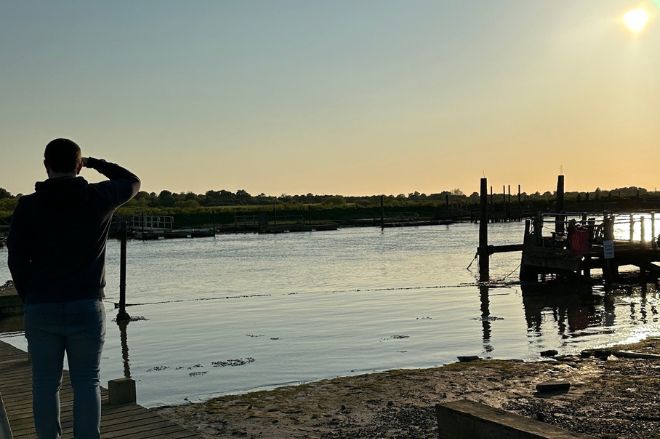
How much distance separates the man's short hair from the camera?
13.6 feet

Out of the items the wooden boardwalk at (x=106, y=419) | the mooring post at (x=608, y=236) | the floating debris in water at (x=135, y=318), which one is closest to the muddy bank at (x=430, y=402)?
the wooden boardwalk at (x=106, y=419)

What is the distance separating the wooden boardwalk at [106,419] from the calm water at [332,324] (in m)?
2.43

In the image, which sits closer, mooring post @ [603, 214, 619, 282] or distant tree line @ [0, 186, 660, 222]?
mooring post @ [603, 214, 619, 282]

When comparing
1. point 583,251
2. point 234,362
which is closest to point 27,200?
point 234,362

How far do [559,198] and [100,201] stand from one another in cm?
3420

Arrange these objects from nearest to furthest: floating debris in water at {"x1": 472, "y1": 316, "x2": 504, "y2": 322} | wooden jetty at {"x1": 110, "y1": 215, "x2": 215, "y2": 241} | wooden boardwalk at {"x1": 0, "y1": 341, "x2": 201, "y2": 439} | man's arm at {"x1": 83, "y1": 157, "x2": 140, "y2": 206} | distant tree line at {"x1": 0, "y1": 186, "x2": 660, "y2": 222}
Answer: man's arm at {"x1": 83, "y1": 157, "x2": 140, "y2": 206} < wooden boardwalk at {"x1": 0, "y1": 341, "x2": 201, "y2": 439} < floating debris in water at {"x1": 472, "y1": 316, "x2": 504, "y2": 322} < wooden jetty at {"x1": 110, "y1": 215, "x2": 215, "y2": 241} < distant tree line at {"x1": 0, "y1": 186, "x2": 660, "y2": 222}

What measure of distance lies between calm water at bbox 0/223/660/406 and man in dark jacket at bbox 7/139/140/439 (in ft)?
23.0

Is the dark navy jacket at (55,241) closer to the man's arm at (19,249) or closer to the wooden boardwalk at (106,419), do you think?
the man's arm at (19,249)

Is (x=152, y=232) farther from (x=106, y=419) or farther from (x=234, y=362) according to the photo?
(x=106, y=419)

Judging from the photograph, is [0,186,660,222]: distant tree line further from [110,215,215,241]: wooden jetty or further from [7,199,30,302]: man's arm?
[7,199,30,302]: man's arm

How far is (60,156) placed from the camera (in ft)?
13.6

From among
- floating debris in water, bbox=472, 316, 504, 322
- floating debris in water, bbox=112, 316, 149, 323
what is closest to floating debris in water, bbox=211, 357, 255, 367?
floating debris in water, bbox=472, 316, 504, 322

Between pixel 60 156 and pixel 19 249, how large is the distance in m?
0.57

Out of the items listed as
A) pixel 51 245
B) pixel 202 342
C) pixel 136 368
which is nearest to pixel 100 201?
pixel 51 245
